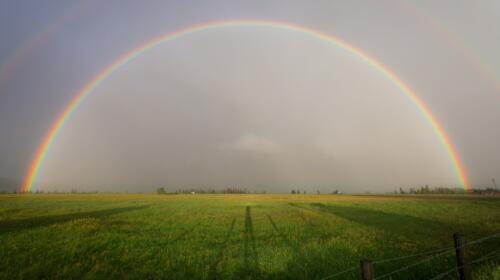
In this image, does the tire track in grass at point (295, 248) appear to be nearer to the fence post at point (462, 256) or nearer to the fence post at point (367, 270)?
the fence post at point (462, 256)

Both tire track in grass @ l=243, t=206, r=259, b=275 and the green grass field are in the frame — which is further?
tire track in grass @ l=243, t=206, r=259, b=275

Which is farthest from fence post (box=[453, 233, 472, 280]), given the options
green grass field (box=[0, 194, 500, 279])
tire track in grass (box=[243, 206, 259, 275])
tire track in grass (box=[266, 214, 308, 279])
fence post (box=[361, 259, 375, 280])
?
tire track in grass (box=[243, 206, 259, 275])

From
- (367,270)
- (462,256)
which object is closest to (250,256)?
(462,256)

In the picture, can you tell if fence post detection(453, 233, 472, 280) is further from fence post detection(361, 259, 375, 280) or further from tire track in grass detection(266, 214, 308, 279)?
tire track in grass detection(266, 214, 308, 279)

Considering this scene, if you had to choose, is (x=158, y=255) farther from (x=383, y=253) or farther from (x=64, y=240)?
(x=383, y=253)

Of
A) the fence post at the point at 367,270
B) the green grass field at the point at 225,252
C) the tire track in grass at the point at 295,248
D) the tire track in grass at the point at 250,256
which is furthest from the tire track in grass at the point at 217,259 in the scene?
the fence post at the point at 367,270

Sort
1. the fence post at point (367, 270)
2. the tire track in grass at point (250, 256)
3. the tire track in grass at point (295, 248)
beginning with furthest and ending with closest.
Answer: the tire track in grass at point (295, 248), the tire track in grass at point (250, 256), the fence post at point (367, 270)

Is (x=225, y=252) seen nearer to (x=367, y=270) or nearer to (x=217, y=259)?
(x=217, y=259)

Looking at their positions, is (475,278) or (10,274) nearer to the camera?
(475,278)

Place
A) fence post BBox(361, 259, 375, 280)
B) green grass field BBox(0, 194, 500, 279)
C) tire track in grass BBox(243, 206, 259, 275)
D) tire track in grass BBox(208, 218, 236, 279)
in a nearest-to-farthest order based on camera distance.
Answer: fence post BBox(361, 259, 375, 280) → tire track in grass BBox(208, 218, 236, 279) → green grass field BBox(0, 194, 500, 279) → tire track in grass BBox(243, 206, 259, 275)

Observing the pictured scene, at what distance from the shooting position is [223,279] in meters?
10.1

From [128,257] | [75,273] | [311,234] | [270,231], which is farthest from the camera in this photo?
[270,231]

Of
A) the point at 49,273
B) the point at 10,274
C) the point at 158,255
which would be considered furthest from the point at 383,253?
the point at 10,274

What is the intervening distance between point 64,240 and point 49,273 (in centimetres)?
747
